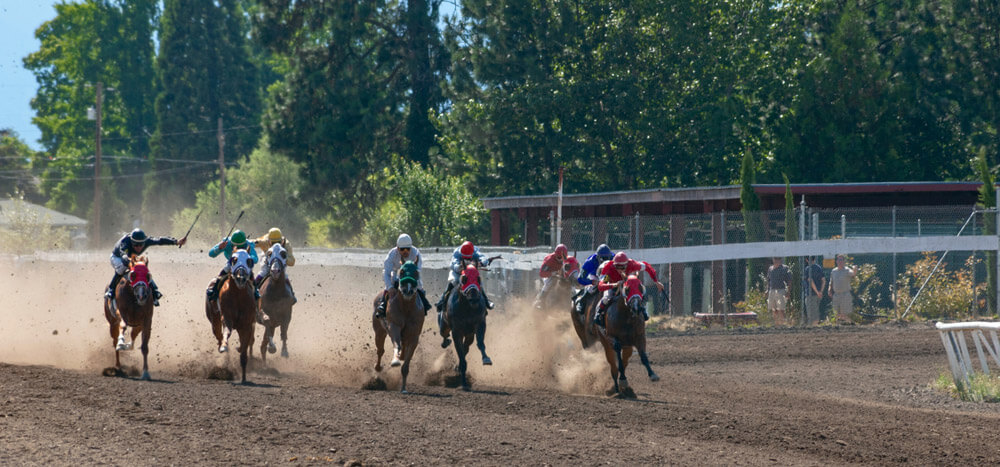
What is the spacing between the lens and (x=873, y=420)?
12.8 m

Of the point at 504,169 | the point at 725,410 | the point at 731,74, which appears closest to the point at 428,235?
the point at 504,169

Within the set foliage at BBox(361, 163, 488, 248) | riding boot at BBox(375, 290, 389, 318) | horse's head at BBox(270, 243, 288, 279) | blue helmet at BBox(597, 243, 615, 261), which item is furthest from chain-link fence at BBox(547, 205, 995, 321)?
foliage at BBox(361, 163, 488, 248)

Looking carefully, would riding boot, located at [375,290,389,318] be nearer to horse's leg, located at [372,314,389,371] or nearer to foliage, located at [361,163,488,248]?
horse's leg, located at [372,314,389,371]

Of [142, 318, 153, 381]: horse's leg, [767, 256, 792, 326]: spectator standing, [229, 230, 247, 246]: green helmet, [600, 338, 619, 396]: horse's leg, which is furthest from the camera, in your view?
[767, 256, 792, 326]: spectator standing

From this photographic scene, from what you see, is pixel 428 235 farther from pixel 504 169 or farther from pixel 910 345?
pixel 910 345

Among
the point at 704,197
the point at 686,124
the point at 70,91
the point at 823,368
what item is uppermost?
the point at 70,91

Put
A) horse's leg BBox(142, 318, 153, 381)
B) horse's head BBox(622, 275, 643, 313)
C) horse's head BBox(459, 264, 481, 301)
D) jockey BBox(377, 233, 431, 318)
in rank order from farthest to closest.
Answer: horse's leg BBox(142, 318, 153, 381), jockey BBox(377, 233, 431, 318), horse's head BBox(459, 264, 481, 301), horse's head BBox(622, 275, 643, 313)

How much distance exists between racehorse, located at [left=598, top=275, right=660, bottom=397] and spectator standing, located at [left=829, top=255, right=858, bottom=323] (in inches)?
448

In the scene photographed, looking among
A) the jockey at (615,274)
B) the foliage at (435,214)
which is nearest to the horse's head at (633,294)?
the jockey at (615,274)

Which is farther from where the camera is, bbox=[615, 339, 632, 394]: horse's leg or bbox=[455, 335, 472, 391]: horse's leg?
bbox=[455, 335, 472, 391]: horse's leg

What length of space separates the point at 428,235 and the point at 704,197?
1564 cm

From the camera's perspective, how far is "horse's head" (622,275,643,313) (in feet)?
48.5

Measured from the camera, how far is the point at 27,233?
6962 centimetres

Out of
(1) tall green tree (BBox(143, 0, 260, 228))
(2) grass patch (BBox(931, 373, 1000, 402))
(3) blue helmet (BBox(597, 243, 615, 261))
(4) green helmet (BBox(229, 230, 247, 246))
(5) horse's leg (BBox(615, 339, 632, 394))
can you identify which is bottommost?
(2) grass patch (BBox(931, 373, 1000, 402))
